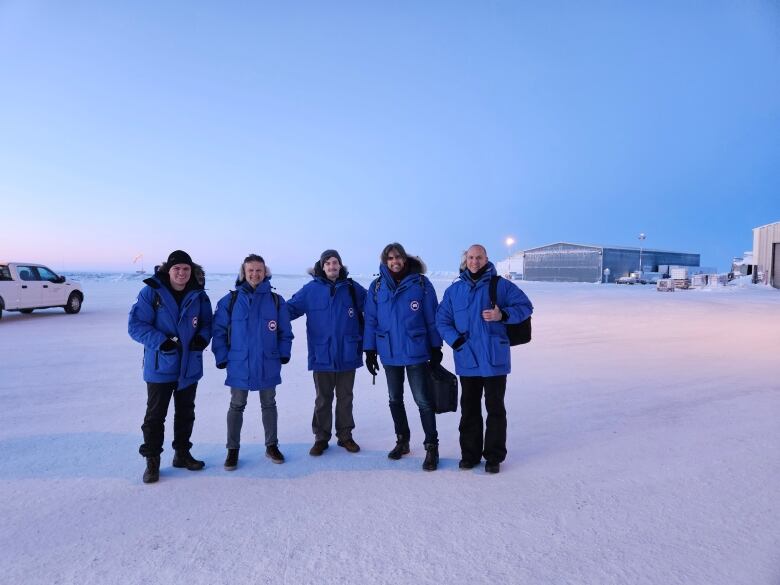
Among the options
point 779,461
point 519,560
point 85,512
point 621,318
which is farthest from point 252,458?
point 621,318

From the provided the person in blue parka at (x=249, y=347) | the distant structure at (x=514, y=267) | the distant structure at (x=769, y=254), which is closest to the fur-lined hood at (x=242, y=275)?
the person in blue parka at (x=249, y=347)

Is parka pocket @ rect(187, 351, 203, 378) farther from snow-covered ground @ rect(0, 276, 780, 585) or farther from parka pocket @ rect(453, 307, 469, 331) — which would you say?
parka pocket @ rect(453, 307, 469, 331)

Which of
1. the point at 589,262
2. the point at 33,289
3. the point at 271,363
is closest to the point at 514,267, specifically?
the point at 589,262

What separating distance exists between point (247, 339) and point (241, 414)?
626 millimetres

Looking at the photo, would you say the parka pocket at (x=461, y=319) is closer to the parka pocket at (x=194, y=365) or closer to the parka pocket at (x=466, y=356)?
the parka pocket at (x=466, y=356)

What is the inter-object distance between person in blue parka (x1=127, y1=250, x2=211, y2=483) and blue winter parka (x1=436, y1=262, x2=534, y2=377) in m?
1.99

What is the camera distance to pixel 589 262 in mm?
57250

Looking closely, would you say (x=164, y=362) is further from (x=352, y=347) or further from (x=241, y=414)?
Answer: (x=352, y=347)

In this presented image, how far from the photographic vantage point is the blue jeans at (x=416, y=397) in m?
3.93

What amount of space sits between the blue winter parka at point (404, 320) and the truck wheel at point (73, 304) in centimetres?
1531

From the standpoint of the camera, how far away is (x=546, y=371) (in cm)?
744

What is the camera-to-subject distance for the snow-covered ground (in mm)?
2523

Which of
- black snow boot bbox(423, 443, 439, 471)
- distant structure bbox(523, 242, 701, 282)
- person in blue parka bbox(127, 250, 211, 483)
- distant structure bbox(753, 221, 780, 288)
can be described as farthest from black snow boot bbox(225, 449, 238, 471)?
distant structure bbox(523, 242, 701, 282)

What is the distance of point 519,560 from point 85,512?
107 inches
